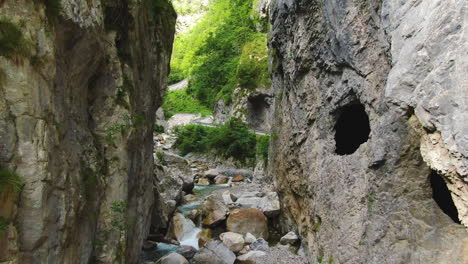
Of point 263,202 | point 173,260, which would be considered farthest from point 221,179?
point 173,260

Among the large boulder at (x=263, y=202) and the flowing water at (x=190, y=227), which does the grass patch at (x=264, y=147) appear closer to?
the large boulder at (x=263, y=202)

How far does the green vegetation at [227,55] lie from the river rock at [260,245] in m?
20.4

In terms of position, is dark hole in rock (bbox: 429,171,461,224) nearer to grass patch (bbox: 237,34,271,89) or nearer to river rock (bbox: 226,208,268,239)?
river rock (bbox: 226,208,268,239)

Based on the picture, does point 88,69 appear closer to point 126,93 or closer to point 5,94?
point 126,93

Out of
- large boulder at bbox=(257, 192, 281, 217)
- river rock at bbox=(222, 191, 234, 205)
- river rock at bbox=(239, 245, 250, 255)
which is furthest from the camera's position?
river rock at bbox=(222, 191, 234, 205)

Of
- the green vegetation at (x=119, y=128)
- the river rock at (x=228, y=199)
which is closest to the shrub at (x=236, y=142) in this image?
the river rock at (x=228, y=199)

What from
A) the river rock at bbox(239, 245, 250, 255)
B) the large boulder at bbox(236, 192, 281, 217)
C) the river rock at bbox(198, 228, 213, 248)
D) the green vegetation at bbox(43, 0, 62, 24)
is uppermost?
the green vegetation at bbox(43, 0, 62, 24)

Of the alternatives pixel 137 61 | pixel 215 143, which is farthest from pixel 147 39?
pixel 215 143

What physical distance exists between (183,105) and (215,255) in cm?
3621

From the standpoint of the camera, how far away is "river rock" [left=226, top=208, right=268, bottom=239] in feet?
42.2

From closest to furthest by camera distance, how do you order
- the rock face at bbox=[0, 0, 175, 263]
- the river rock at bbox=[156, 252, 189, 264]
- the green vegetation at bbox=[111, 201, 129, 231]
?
1. the rock face at bbox=[0, 0, 175, 263]
2. the green vegetation at bbox=[111, 201, 129, 231]
3. the river rock at bbox=[156, 252, 189, 264]

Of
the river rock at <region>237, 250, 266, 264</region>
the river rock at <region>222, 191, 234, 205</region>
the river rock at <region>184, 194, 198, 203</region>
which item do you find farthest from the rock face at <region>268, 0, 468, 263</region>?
the river rock at <region>184, 194, 198, 203</region>

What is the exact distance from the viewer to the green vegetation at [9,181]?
3658mm

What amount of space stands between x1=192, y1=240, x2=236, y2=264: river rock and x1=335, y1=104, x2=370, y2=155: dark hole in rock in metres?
5.32
